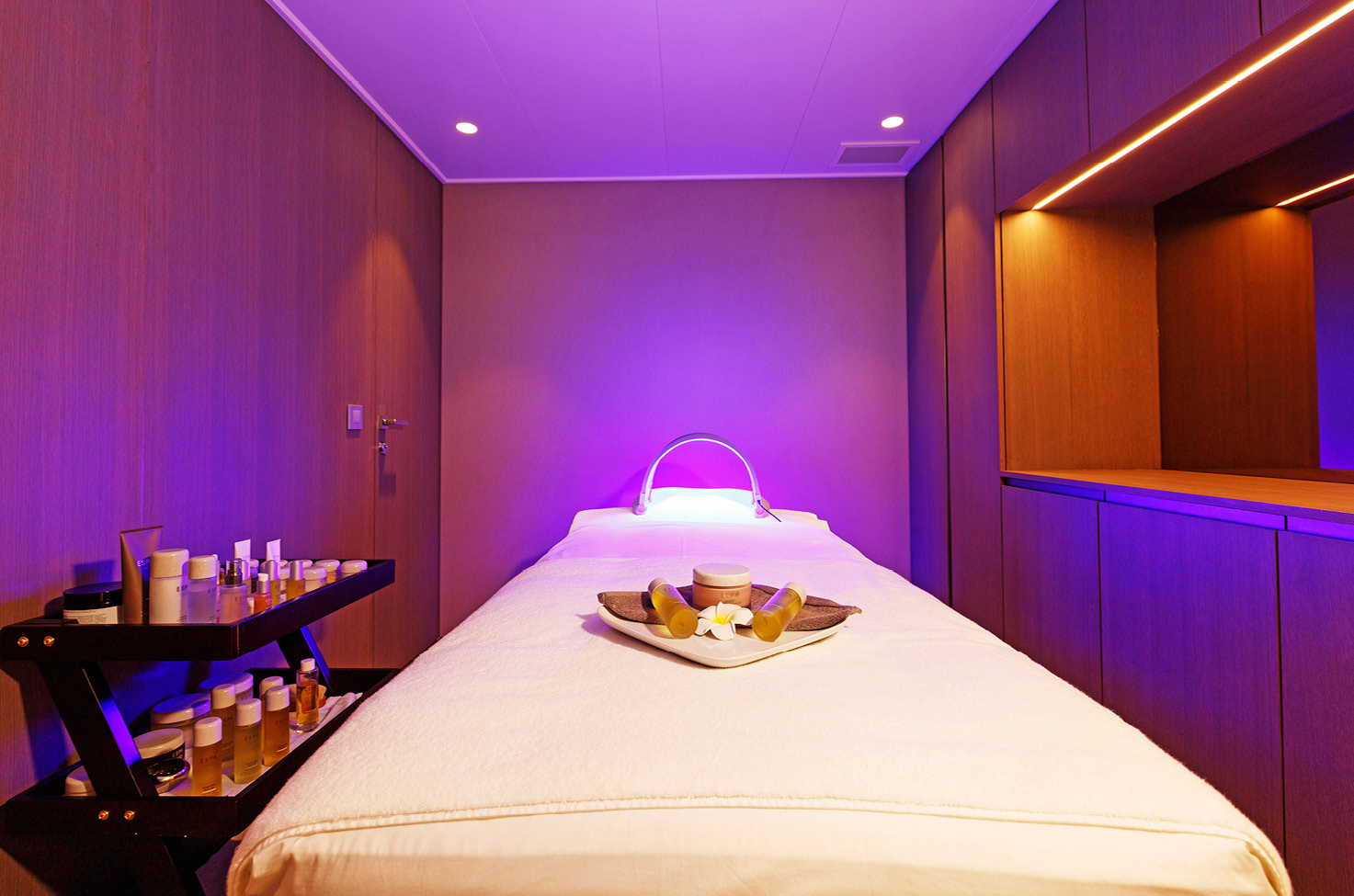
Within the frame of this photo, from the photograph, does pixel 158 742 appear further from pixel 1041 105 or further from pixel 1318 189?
pixel 1318 189

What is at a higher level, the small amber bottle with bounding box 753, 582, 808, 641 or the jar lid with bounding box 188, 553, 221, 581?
the jar lid with bounding box 188, 553, 221, 581

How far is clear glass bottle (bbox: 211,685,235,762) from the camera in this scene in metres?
1.25

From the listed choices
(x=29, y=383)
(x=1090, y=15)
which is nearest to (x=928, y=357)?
(x=1090, y=15)

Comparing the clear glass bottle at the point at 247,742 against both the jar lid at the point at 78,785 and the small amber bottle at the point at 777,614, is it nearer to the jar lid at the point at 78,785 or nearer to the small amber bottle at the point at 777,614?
the jar lid at the point at 78,785

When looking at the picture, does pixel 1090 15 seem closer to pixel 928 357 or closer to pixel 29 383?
pixel 928 357

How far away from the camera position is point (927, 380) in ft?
8.88

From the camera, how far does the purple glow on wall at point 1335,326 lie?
4.96 ft

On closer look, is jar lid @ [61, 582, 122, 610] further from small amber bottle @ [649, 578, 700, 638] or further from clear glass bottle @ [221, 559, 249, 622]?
small amber bottle @ [649, 578, 700, 638]

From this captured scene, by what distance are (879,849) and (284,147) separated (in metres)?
2.20

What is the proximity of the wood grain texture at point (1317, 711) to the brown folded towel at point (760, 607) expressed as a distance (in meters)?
0.83

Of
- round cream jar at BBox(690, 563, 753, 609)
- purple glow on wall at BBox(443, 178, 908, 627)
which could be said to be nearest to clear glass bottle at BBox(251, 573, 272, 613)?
round cream jar at BBox(690, 563, 753, 609)

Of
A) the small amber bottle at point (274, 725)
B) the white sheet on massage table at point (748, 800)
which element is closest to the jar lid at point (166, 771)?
the small amber bottle at point (274, 725)

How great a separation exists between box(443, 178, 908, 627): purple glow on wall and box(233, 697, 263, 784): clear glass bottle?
1702 mm

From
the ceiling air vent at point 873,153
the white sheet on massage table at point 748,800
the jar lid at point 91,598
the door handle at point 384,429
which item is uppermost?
the ceiling air vent at point 873,153
